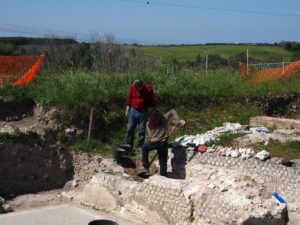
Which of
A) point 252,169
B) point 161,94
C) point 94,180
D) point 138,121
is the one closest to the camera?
point 252,169

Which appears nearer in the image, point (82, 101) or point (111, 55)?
point (82, 101)

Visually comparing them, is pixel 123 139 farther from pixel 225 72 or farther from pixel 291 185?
pixel 225 72

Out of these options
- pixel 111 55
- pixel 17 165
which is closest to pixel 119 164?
pixel 17 165

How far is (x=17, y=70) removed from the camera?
15.1 meters

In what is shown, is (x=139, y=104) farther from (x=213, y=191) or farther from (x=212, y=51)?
(x=212, y=51)

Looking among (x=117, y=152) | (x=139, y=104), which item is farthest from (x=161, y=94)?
(x=117, y=152)

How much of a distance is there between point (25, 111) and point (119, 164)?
3.35 metres

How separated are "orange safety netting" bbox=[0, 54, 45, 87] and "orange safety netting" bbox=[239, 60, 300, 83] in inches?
289

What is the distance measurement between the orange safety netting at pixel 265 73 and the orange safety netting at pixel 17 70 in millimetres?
7352

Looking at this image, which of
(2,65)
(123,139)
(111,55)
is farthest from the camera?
(111,55)

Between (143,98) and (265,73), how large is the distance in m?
8.65

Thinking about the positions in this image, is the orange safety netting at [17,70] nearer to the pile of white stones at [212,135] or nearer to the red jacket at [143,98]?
the red jacket at [143,98]

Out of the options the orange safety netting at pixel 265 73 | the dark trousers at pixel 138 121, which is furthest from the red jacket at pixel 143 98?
the orange safety netting at pixel 265 73

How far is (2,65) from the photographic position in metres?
14.7
